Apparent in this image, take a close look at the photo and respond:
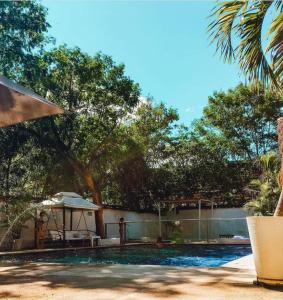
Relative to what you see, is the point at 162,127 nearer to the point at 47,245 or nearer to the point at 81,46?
the point at 81,46

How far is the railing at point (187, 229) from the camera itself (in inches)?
794

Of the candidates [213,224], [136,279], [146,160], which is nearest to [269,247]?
[136,279]

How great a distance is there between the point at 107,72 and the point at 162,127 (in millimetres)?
5707

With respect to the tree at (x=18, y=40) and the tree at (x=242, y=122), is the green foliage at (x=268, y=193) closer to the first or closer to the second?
the tree at (x=242, y=122)

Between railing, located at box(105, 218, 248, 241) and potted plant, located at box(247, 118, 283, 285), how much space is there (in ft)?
52.3

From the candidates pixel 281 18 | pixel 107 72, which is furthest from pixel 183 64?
pixel 281 18

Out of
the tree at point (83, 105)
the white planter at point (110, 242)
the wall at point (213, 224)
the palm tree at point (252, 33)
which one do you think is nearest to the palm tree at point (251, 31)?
the palm tree at point (252, 33)

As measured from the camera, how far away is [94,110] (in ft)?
56.6

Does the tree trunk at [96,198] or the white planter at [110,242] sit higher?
the tree trunk at [96,198]

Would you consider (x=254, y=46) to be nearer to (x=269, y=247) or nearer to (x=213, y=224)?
(x=269, y=247)

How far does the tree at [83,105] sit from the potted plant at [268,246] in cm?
1361

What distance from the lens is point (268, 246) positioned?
11.6 feet

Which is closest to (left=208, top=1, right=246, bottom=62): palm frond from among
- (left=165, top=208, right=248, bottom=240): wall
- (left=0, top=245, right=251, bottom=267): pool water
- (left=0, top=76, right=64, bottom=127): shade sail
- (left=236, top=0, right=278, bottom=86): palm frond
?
(left=236, top=0, right=278, bottom=86): palm frond

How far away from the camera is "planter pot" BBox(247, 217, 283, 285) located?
3490mm
